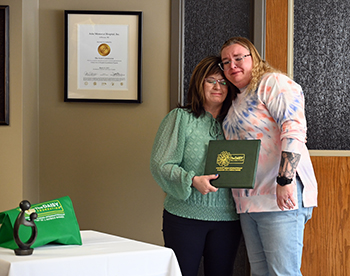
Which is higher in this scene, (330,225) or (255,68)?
(255,68)

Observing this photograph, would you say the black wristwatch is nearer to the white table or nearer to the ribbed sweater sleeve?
the ribbed sweater sleeve

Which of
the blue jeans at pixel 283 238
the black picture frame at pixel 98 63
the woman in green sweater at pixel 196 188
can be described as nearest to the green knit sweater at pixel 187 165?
the woman in green sweater at pixel 196 188

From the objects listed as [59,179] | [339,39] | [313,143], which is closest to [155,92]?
[59,179]

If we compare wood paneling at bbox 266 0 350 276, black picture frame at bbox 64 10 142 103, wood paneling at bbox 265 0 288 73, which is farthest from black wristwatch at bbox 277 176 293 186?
black picture frame at bbox 64 10 142 103

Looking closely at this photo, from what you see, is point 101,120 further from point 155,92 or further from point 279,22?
point 279,22

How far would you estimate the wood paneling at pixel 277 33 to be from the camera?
1995 mm

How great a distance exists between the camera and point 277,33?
1997mm

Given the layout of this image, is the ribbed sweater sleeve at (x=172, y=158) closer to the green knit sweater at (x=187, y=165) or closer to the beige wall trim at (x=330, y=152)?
the green knit sweater at (x=187, y=165)

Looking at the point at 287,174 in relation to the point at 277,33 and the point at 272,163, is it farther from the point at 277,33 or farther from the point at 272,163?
the point at 277,33

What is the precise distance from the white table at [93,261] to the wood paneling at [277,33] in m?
1.32

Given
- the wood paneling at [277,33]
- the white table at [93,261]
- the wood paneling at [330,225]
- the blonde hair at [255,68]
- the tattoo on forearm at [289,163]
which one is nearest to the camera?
the white table at [93,261]

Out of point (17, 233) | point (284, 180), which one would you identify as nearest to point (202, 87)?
point (284, 180)

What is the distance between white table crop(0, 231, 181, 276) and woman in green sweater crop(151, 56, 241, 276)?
40 cm

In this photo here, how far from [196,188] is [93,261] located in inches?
23.3
